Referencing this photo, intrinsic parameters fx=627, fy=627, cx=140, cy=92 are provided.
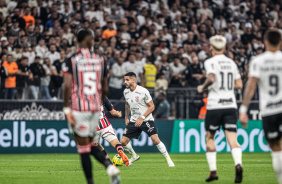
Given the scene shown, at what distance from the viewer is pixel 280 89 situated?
9.20 meters

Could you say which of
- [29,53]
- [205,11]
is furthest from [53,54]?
[205,11]

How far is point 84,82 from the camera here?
31.3 feet

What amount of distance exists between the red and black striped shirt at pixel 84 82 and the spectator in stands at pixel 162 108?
13.4 meters

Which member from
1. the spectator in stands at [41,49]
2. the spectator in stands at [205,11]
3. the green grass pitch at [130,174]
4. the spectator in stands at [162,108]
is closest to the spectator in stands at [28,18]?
Answer: the spectator in stands at [41,49]

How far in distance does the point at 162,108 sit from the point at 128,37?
4.15 m

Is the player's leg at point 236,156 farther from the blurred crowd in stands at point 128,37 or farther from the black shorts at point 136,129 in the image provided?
the blurred crowd in stands at point 128,37

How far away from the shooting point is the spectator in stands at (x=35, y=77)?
22406 mm

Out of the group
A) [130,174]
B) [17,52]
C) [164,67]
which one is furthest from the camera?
[164,67]

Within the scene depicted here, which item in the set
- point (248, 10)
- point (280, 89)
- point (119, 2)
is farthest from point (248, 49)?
point (280, 89)

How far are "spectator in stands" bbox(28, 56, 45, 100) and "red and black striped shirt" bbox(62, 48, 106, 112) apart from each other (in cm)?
1303

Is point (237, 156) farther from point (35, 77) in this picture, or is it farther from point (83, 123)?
point (35, 77)

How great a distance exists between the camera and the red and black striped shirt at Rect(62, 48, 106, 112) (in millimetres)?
9523

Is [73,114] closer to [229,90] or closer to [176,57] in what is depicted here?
[229,90]

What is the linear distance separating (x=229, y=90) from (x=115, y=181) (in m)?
3.23
